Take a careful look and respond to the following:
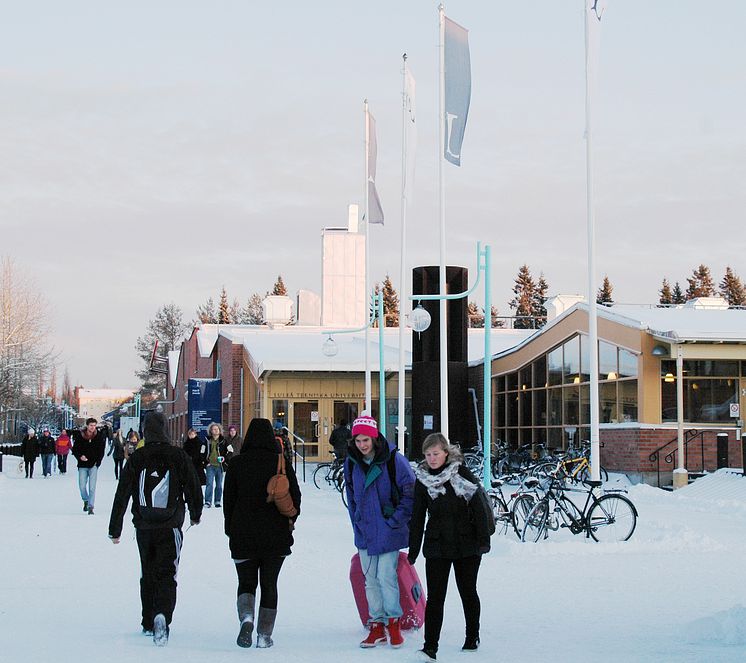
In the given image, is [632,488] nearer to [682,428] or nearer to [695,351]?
[682,428]

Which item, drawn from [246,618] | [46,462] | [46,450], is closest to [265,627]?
[246,618]

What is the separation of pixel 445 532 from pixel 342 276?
45.1 meters

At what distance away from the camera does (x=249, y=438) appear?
823 cm

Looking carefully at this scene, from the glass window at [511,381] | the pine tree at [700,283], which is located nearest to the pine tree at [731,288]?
the pine tree at [700,283]

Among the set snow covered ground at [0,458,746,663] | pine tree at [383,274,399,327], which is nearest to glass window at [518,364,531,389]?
snow covered ground at [0,458,746,663]

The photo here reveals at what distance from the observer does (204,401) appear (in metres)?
49.0

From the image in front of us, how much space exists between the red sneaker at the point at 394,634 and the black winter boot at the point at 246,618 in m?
0.95

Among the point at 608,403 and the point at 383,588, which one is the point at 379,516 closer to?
the point at 383,588

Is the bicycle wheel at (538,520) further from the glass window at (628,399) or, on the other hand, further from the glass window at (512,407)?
the glass window at (512,407)

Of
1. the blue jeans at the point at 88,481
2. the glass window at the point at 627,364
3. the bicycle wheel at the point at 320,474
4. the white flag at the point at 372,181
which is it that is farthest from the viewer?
the bicycle wheel at the point at 320,474

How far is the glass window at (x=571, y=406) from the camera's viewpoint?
29266 mm

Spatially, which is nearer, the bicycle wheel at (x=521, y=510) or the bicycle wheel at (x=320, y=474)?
the bicycle wheel at (x=521, y=510)

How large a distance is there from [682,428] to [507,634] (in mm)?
16513

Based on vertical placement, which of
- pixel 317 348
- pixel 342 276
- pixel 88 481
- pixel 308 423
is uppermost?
pixel 342 276
